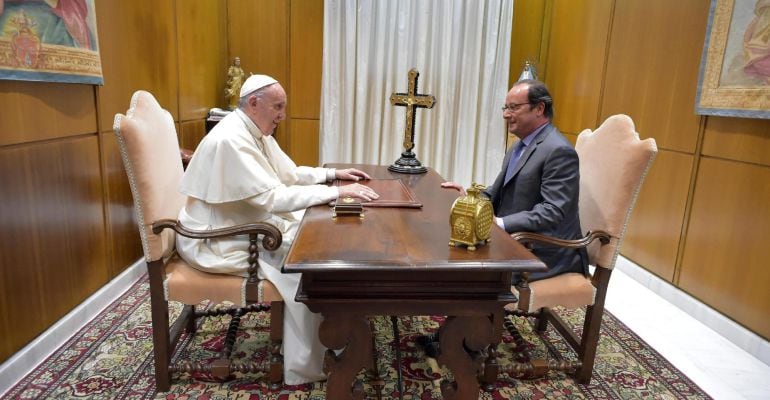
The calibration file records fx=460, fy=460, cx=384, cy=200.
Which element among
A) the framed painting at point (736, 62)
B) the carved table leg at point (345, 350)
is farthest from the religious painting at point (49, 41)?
the framed painting at point (736, 62)

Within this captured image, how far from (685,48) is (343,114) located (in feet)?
9.82

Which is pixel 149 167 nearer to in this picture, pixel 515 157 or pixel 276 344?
pixel 276 344

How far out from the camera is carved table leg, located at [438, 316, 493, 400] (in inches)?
56.8

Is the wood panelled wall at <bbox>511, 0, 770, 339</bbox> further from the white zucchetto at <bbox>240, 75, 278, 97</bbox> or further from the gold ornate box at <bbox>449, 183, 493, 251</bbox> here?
the white zucchetto at <bbox>240, 75, 278, 97</bbox>

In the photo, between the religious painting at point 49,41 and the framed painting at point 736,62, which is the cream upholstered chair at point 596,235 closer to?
the framed painting at point 736,62

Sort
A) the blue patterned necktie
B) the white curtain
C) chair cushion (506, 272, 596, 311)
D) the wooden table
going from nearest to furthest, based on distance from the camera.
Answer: the wooden table < chair cushion (506, 272, 596, 311) < the blue patterned necktie < the white curtain

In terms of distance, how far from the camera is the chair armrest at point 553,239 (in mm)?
1771

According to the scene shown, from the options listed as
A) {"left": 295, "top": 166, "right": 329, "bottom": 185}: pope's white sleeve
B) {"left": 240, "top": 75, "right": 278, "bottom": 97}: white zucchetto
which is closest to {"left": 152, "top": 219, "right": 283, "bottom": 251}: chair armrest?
{"left": 240, "top": 75, "right": 278, "bottom": 97}: white zucchetto

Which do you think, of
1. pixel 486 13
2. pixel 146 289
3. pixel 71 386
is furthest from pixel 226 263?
pixel 486 13

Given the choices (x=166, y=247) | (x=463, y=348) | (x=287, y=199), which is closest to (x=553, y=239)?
(x=463, y=348)

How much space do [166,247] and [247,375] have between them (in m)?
0.68

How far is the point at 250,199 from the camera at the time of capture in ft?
5.96

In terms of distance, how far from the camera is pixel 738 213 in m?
2.62

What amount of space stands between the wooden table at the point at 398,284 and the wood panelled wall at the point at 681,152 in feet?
6.24
